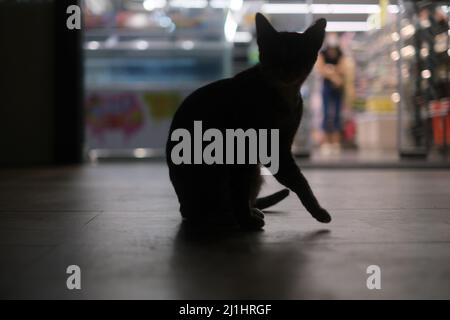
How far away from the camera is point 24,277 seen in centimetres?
111

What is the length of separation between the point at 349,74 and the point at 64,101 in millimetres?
4726

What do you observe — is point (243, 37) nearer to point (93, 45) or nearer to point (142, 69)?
point (142, 69)

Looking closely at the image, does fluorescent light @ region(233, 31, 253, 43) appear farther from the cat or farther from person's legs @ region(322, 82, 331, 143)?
the cat

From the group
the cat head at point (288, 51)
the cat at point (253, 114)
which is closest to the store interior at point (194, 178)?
the cat at point (253, 114)

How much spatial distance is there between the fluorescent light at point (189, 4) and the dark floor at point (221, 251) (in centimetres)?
442

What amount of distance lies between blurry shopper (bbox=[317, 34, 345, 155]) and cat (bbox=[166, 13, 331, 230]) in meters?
5.86

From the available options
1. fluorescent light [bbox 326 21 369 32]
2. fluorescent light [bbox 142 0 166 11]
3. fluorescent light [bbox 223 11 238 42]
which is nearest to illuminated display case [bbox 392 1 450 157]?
fluorescent light [bbox 326 21 369 32]

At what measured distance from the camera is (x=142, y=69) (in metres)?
6.29

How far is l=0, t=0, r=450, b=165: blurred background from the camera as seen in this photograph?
533cm

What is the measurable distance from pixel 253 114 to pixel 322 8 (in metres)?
5.03

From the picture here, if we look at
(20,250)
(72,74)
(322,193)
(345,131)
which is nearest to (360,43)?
(345,131)

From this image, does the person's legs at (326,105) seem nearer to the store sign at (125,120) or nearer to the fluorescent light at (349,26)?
the fluorescent light at (349,26)

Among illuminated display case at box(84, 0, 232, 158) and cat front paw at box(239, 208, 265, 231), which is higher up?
illuminated display case at box(84, 0, 232, 158)

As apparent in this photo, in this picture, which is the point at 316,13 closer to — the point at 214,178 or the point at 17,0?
the point at 17,0
